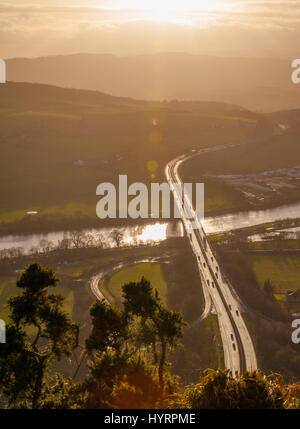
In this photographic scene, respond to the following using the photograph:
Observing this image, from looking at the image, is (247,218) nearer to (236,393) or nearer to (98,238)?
(98,238)

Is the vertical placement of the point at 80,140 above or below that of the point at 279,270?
above

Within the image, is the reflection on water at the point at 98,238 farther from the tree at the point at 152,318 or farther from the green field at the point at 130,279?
the tree at the point at 152,318

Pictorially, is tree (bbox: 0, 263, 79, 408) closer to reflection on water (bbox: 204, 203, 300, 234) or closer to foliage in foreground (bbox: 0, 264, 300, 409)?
foliage in foreground (bbox: 0, 264, 300, 409)

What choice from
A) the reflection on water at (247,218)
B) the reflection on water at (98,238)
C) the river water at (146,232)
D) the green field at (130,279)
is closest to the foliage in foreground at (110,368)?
the green field at (130,279)

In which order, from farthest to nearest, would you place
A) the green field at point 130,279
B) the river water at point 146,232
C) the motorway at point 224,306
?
the river water at point 146,232
the green field at point 130,279
the motorway at point 224,306

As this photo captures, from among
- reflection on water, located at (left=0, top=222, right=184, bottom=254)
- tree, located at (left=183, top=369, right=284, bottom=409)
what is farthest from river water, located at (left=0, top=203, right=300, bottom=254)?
tree, located at (left=183, top=369, right=284, bottom=409)

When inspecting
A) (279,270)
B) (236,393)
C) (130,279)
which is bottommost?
(236,393)

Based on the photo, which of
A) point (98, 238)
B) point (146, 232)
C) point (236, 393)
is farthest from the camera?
point (146, 232)

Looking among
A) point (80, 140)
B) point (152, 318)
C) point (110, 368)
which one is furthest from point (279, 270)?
point (80, 140)
